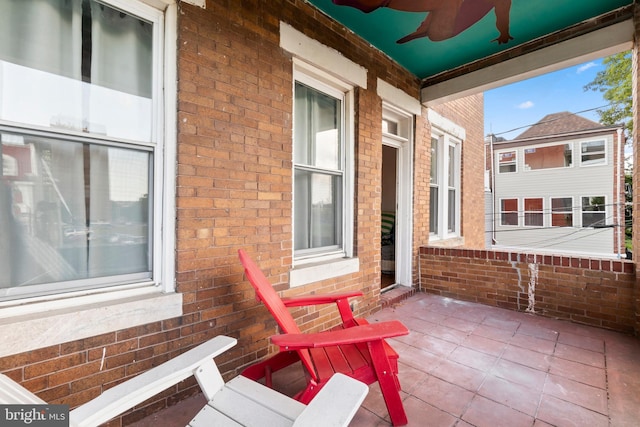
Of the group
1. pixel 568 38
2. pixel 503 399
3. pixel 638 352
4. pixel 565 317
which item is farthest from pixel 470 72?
pixel 503 399

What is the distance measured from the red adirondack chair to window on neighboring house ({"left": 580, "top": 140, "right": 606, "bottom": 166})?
14034mm

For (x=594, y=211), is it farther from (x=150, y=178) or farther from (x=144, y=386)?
(x=144, y=386)

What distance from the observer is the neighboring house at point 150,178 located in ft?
5.21

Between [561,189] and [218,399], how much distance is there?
14.9 metres

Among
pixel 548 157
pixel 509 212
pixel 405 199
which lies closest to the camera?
pixel 405 199

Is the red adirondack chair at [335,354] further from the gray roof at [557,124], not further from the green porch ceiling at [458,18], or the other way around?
the gray roof at [557,124]

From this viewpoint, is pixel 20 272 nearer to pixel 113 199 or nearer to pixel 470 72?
pixel 113 199

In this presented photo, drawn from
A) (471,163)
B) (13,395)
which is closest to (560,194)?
(471,163)

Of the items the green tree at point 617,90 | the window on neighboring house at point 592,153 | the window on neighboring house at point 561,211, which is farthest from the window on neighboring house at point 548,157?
the green tree at point 617,90

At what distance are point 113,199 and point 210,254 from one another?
70 centimetres

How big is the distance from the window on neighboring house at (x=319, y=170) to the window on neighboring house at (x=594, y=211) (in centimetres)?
1294

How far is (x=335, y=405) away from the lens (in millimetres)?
1023

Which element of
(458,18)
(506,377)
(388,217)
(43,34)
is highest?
(458,18)

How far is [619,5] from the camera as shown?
9.63ft
